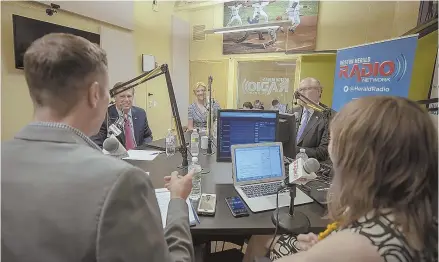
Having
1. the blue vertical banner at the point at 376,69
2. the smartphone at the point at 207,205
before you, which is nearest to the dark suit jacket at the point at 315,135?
the blue vertical banner at the point at 376,69

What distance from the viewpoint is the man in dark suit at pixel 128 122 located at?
256 cm

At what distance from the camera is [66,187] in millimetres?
575

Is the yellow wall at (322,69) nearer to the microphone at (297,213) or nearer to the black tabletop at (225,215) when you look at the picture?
the black tabletop at (225,215)

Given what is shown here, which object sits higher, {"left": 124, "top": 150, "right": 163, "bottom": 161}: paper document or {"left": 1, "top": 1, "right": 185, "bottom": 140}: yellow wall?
{"left": 1, "top": 1, "right": 185, "bottom": 140}: yellow wall

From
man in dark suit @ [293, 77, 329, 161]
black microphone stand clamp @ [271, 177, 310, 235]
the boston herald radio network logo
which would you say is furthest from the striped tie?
the boston herald radio network logo

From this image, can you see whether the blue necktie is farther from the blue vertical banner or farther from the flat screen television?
the flat screen television

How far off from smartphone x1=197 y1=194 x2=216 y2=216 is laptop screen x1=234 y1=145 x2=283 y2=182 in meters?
0.21

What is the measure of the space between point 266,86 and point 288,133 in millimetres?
3678

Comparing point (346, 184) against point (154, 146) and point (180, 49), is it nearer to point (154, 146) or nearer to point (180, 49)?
point (154, 146)

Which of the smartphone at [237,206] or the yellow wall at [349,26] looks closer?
the smartphone at [237,206]

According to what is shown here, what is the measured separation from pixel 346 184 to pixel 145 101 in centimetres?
448

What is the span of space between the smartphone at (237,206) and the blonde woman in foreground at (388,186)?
0.49 m

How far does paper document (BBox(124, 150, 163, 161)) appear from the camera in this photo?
7.00ft

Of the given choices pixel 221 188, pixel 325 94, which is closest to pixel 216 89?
pixel 325 94
